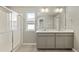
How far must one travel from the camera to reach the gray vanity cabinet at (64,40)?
417 centimetres

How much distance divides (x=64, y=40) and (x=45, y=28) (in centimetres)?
105

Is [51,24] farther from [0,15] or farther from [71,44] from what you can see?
[0,15]

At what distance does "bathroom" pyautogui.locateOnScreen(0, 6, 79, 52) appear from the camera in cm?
413

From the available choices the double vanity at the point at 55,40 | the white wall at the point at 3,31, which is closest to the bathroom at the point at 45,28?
the double vanity at the point at 55,40

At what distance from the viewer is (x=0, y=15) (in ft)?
8.29

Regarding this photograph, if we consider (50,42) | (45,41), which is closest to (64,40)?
(50,42)

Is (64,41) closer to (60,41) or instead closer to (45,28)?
(60,41)

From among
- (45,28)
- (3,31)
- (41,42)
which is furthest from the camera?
(45,28)

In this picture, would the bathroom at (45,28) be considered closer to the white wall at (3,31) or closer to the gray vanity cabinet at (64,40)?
the gray vanity cabinet at (64,40)

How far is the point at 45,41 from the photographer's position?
13.7ft

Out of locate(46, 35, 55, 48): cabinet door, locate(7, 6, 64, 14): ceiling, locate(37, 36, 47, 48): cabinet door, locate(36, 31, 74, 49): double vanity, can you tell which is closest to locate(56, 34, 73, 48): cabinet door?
locate(36, 31, 74, 49): double vanity

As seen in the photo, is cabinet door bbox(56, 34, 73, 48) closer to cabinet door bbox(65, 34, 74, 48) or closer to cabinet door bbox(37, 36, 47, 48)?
cabinet door bbox(65, 34, 74, 48)
